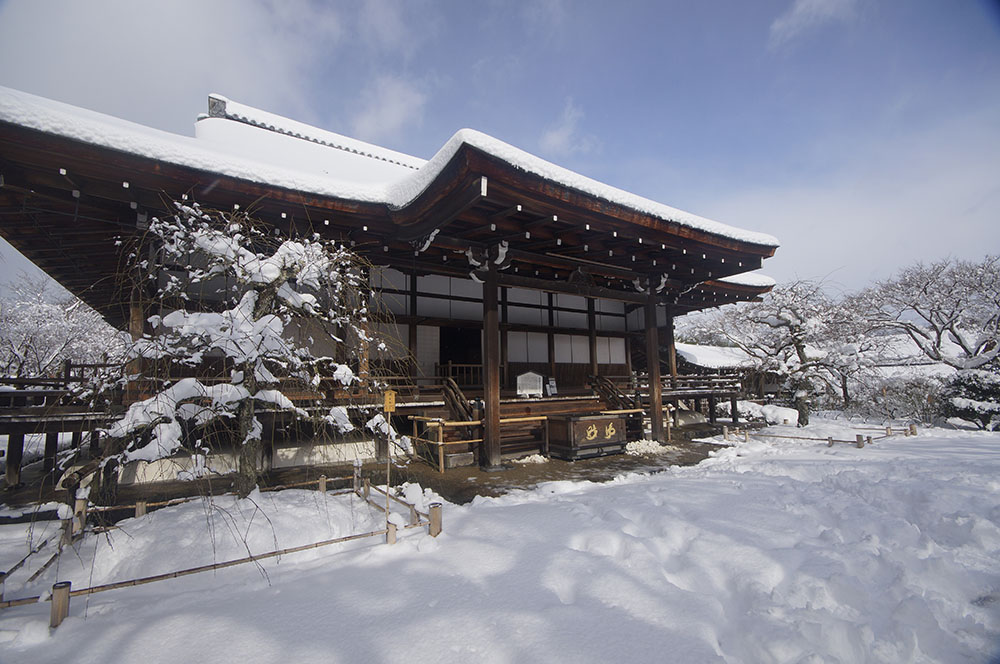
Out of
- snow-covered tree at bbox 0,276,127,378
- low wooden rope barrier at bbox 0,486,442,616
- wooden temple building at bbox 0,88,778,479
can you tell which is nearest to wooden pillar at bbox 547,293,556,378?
wooden temple building at bbox 0,88,778,479

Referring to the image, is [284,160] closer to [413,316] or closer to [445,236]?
[413,316]

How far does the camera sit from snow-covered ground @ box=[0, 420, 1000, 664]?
240 centimetres

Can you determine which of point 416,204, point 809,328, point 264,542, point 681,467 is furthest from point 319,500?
point 809,328

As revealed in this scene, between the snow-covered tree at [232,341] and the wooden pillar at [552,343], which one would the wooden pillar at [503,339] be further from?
the snow-covered tree at [232,341]

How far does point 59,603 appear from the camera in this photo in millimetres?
2523

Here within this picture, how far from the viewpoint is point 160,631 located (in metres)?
2.49

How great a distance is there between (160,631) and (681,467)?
764cm

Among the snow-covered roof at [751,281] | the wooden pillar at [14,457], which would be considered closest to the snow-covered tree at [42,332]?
the wooden pillar at [14,457]

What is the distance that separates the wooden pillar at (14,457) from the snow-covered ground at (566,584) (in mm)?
3740

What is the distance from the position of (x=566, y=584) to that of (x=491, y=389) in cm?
518

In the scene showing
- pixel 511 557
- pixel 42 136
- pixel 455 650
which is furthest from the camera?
pixel 42 136

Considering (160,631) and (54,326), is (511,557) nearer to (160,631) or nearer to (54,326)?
(160,631)

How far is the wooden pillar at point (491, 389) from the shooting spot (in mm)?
8000

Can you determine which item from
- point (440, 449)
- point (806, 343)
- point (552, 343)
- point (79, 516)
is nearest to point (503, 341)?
point (552, 343)
